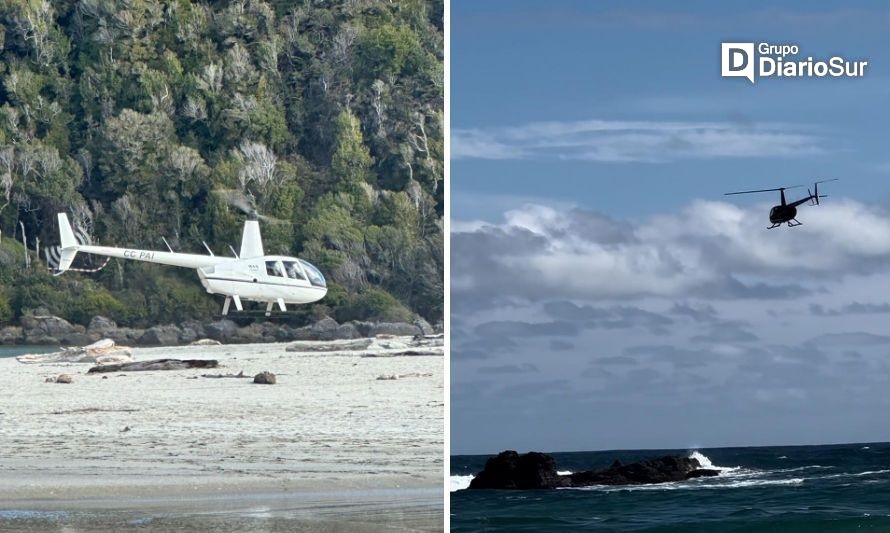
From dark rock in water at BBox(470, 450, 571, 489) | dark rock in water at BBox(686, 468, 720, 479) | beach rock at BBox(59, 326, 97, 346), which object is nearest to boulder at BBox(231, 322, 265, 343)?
beach rock at BBox(59, 326, 97, 346)

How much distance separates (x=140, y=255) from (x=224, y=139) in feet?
3.21

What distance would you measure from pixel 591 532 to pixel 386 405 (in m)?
3.72

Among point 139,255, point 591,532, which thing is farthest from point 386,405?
point 591,532

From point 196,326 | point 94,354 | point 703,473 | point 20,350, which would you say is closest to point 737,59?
point 196,326

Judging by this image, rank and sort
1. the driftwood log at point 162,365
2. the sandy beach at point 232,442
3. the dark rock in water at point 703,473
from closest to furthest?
the sandy beach at point 232,442, the driftwood log at point 162,365, the dark rock in water at point 703,473

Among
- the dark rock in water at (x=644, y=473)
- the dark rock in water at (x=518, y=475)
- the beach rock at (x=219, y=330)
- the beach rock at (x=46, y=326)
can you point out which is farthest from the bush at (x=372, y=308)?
the dark rock in water at (x=644, y=473)

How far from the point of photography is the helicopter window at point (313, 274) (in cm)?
1079

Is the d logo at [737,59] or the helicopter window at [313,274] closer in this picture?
the helicopter window at [313,274]

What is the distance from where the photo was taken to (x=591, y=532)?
1385 cm

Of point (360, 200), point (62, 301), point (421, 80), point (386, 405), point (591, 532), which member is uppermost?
point (421, 80)

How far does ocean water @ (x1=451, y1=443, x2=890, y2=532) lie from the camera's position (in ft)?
45.8

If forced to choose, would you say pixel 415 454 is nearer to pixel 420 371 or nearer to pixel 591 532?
pixel 420 371

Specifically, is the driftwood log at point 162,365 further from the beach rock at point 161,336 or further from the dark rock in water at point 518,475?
the dark rock in water at point 518,475

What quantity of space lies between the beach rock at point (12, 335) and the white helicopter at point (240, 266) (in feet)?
1.51
